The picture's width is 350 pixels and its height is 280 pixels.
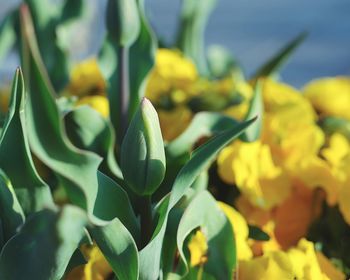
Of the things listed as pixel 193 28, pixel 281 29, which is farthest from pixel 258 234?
pixel 281 29

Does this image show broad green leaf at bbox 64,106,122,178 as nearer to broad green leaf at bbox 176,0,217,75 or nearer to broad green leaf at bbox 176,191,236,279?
broad green leaf at bbox 176,191,236,279

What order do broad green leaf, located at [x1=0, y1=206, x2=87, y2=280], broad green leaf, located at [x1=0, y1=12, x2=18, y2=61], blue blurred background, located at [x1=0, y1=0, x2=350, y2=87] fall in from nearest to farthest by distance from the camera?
broad green leaf, located at [x1=0, y1=206, x2=87, y2=280] < broad green leaf, located at [x1=0, y1=12, x2=18, y2=61] < blue blurred background, located at [x1=0, y1=0, x2=350, y2=87]

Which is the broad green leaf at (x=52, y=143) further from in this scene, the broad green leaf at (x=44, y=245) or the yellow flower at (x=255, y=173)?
the yellow flower at (x=255, y=173)

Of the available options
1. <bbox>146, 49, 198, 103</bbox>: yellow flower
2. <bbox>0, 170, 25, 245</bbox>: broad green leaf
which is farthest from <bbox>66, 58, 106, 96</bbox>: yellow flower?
<bbox>0, 170, 25, 245</bbox>: broad green leaf

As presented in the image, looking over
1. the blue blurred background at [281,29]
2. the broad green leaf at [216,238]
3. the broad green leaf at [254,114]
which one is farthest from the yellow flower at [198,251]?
the blue blurred background at [281,29]

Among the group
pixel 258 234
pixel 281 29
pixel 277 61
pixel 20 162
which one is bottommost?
pixel 281 29

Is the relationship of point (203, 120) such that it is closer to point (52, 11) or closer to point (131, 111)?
point (131, 111)

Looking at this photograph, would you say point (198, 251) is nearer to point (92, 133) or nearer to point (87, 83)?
point (92, 133)
